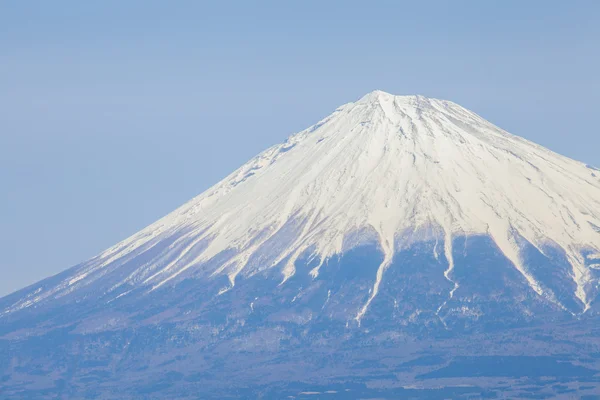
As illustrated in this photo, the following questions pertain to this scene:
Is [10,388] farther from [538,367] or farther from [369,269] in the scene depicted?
[538,367]

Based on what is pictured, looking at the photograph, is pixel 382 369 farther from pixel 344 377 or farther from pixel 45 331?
pixel 45 331

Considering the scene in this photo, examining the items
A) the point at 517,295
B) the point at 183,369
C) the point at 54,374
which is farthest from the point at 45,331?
the point at 517,295

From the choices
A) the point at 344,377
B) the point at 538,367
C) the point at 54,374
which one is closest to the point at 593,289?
the point at 538,367

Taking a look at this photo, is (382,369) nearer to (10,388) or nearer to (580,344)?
(580,344)

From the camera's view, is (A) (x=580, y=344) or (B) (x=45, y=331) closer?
(A) (x=580, y=344)

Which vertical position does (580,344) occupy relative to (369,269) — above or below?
below

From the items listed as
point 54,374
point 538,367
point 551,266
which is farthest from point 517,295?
point 54,374

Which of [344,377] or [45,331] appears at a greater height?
[45,331]

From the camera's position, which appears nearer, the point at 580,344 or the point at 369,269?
the point at 580,344
